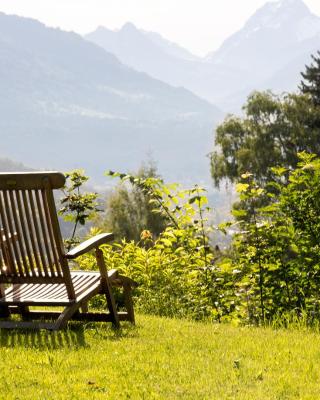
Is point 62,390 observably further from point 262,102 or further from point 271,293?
point 262,102

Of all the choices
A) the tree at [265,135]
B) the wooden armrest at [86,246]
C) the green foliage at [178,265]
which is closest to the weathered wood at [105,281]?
the wooden armrest at [86,246]

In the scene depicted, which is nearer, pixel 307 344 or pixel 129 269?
pixel 307 344

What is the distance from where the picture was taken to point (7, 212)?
4.85m

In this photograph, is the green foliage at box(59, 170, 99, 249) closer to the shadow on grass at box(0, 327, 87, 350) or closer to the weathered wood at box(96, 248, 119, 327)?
the weathered wood at box(96, 248, 119, 327)

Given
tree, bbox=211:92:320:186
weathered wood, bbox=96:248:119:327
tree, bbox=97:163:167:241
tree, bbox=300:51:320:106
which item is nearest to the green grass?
weathered wood, bbox=96:248:119:327

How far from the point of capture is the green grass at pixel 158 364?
11.4 ft

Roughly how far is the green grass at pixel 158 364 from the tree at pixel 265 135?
35055 millimetres

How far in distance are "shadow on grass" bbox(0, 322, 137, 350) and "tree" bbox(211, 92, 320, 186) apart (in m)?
34.8

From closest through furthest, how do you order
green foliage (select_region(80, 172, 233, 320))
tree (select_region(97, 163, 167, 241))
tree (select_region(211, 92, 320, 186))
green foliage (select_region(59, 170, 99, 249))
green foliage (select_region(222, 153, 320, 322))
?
green foliage (select_region(222, 153, 320, 322))
green foliage (select_region(80, 172, 233, 320))
green foliage (select_region(59, 170, 99, 249))
tree (select_region(211, 92, 320, 186))
tree (select_region(97, 163, 167, 241))

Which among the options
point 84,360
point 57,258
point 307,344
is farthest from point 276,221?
point 84,360

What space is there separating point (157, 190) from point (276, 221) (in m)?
1.41

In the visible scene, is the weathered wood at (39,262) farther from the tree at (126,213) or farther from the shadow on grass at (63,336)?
the tree at (126,213)

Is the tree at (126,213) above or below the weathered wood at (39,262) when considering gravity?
below

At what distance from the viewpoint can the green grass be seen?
136 inches
